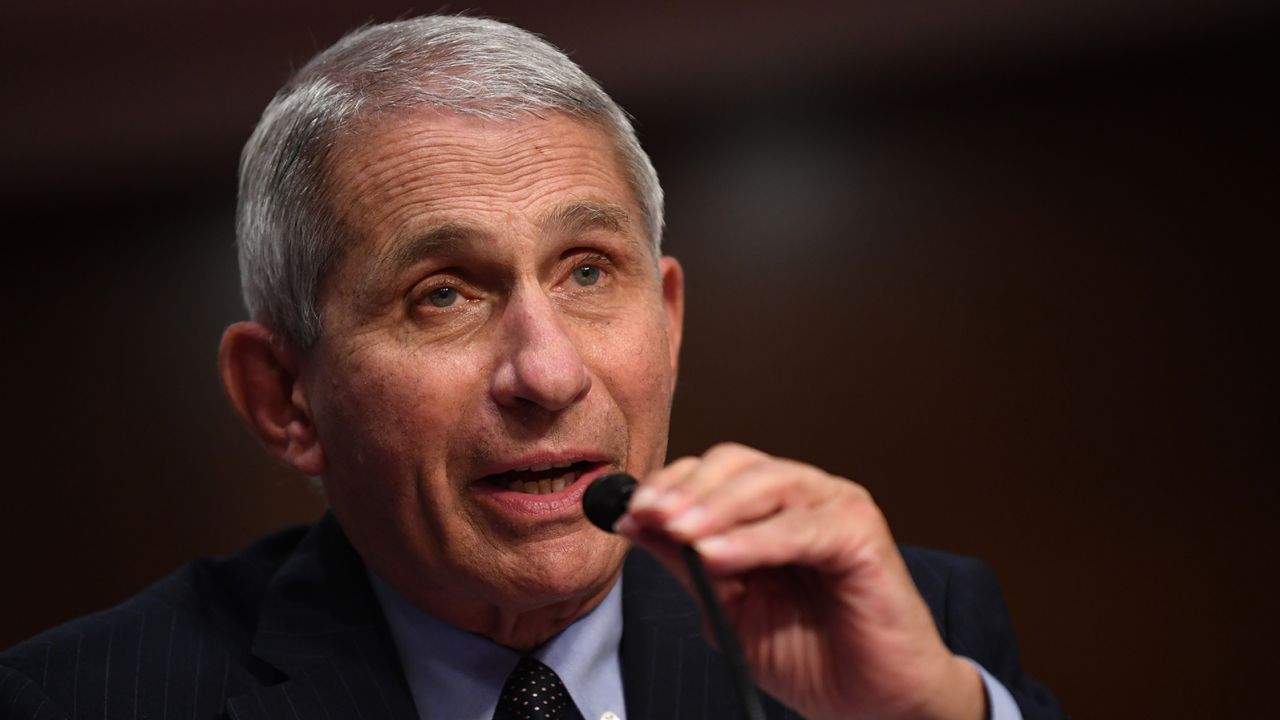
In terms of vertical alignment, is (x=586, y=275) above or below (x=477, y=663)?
above

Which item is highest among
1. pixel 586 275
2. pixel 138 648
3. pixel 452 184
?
pixel 452 184

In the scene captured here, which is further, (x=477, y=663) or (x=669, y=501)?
(x=477, y=663)

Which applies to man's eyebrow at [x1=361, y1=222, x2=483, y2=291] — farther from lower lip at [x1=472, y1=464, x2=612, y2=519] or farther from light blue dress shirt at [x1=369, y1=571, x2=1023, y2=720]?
light blue dress shirt at [x1=369, y1=571, x2=1023, y2=720]

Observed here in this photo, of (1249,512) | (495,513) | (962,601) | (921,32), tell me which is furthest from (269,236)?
(1249,512)

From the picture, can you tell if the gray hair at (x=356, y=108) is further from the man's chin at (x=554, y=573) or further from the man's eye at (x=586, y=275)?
the man's chin at (x=554, y=573)

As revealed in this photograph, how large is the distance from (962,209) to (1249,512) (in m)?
1.00

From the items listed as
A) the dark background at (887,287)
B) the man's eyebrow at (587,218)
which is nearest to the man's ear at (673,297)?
the man's eyebrow at (587,218)

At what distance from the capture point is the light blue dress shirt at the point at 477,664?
6.08ft

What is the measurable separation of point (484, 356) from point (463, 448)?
0.12m

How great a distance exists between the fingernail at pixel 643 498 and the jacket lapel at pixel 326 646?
79 cm

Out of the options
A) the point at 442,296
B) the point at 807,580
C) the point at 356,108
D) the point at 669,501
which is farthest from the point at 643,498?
the point at 356,108

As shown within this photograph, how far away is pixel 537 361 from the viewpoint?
1.61 meters

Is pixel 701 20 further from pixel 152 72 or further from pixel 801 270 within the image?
pixel 152 72

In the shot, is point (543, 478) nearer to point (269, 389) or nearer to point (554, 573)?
point (554, 573)
